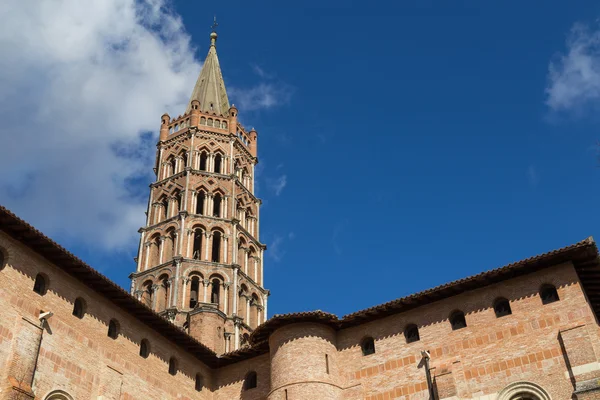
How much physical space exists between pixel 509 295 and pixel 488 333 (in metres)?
1.53

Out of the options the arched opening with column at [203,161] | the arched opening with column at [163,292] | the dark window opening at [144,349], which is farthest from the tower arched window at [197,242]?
the dark window opening at [144,349]

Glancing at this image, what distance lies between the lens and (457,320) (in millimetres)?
24312

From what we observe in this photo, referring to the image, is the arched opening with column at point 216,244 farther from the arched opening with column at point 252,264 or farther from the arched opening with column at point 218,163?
the arched opening with column at point 218,163

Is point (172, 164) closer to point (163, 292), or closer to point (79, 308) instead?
point (163, 292)

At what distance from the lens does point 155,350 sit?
84.5 ft

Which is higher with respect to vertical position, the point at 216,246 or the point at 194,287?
the point at 216,246

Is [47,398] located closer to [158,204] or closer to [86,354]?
[86,354]

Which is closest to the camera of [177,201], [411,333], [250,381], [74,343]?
[74,343]

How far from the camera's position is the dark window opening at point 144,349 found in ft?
82.7

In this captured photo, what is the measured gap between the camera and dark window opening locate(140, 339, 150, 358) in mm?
25219

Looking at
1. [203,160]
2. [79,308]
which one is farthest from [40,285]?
[203,160]

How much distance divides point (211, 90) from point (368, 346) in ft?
103

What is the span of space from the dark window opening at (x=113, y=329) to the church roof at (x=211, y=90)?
26.7 meters

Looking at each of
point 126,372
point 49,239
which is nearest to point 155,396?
point 126,372
